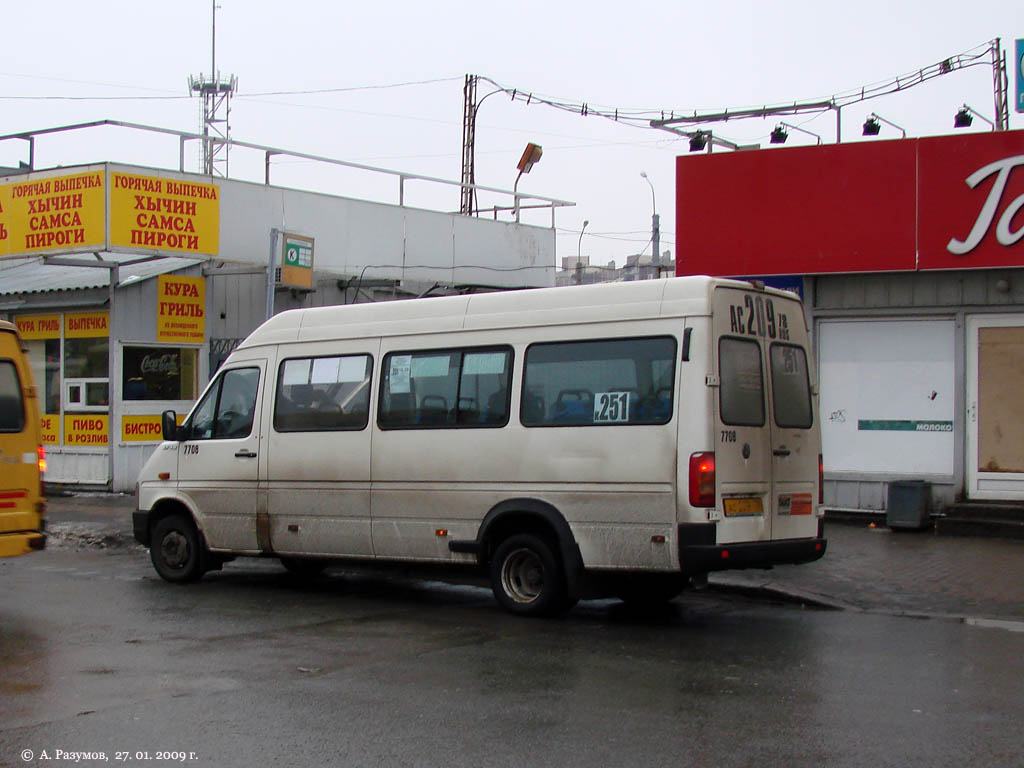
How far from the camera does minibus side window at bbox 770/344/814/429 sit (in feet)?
31.5

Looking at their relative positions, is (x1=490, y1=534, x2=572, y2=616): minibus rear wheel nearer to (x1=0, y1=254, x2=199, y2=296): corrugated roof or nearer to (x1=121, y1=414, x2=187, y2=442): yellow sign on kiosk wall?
(x1=121, y1=414, x2=187, y2=442): yellow sign on kiosk wall

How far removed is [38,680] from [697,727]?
4081 millimetres

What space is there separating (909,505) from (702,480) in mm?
6564

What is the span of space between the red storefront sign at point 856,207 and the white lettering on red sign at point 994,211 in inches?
0.5

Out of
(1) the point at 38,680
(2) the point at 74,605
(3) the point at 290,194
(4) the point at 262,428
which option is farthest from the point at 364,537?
(3) the point at 290,194

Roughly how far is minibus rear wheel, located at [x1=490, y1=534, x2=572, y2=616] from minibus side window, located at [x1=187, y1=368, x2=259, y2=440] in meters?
3.12

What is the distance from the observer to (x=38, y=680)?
736 centimetres

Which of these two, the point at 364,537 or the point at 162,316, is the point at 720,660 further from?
the point at 162,316

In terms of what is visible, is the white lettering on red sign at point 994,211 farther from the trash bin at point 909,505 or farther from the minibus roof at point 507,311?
the minibus roof at point 507,311

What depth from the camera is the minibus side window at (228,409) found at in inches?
452

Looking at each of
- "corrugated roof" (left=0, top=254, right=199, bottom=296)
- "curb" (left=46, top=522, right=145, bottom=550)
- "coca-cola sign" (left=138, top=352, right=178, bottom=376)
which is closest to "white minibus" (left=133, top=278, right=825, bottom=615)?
"curb" (left=46, top=522, right=145, bottom=550)

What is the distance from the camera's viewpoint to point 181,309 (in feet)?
65.9

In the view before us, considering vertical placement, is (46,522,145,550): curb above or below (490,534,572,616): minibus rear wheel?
below

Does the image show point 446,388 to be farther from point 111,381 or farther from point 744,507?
point 111,381
